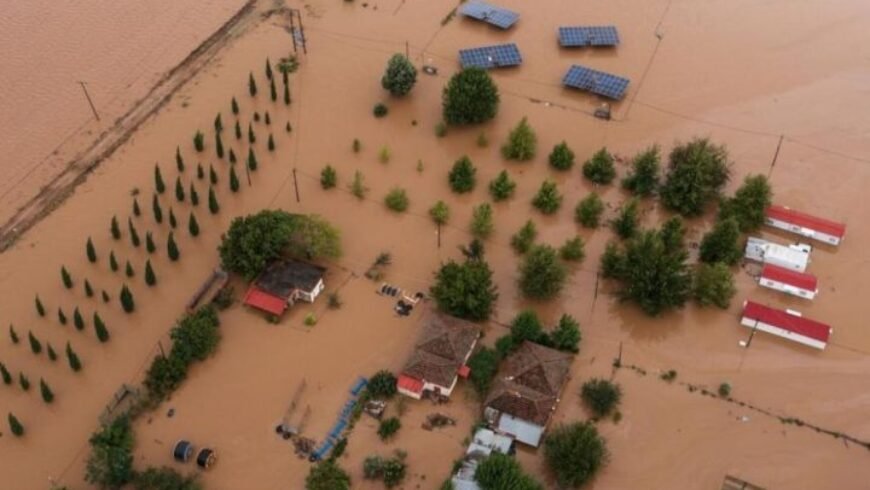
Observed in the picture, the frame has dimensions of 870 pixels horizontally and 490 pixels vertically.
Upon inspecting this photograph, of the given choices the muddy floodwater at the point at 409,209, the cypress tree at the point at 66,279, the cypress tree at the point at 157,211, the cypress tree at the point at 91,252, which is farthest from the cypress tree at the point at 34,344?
the cypress tree at the point at 157,211

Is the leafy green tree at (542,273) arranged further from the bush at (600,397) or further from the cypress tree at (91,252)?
the cypress tree at (91,252)

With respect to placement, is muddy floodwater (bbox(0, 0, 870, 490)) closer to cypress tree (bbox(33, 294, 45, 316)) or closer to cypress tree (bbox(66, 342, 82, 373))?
cypress tree (bbox(33, 294, 45, 316))

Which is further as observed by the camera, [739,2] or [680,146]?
[739,2]

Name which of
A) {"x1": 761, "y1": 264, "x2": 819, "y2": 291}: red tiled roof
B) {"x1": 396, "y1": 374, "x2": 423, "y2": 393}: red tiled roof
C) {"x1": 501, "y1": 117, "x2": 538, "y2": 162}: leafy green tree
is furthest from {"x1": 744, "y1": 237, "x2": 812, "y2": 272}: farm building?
{"x1": 396, "y1": 374, "x2": 423, "y2": 393}: red tiled roof

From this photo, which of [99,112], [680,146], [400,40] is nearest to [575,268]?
[680,146]

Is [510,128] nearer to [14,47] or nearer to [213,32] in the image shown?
[213,32]

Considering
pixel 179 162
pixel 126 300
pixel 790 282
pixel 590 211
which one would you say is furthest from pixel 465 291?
pixel 179 162
